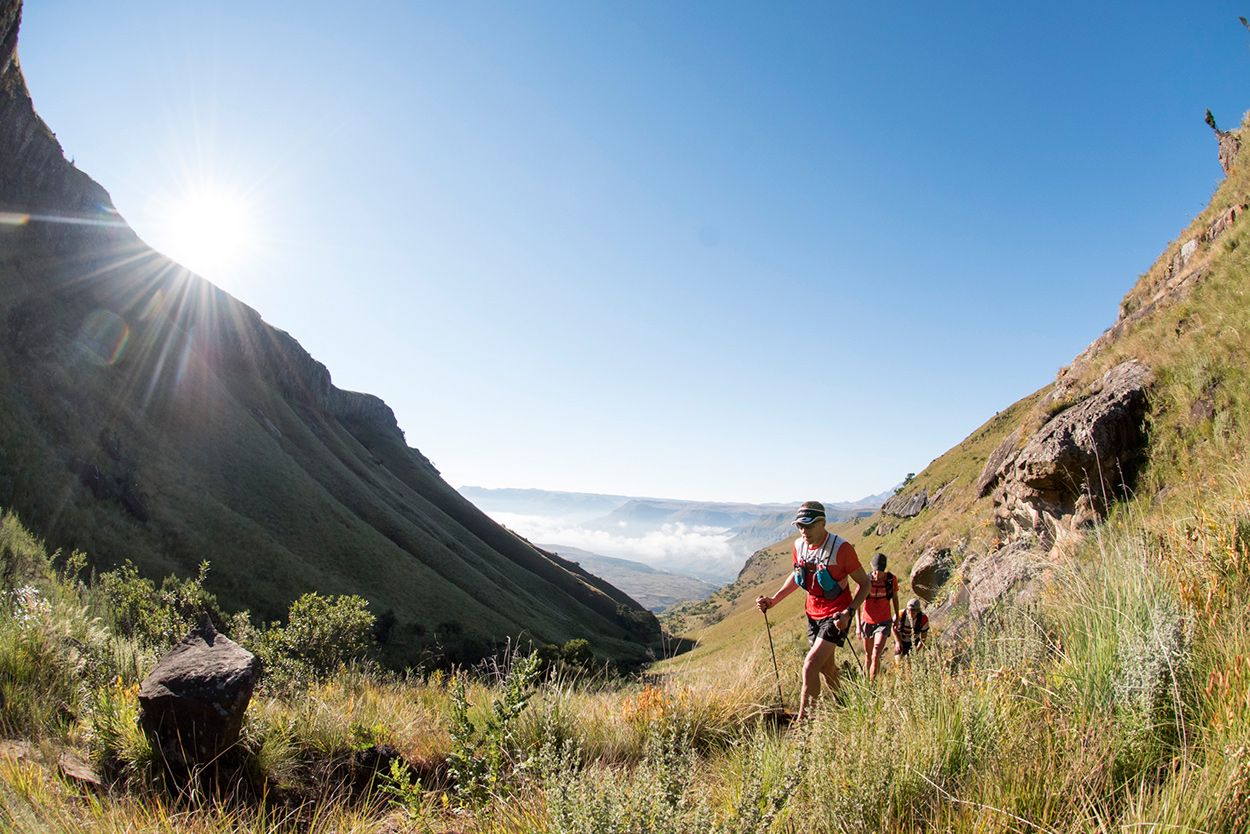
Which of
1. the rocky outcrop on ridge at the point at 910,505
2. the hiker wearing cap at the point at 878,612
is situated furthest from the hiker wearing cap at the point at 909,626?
the rocky outcrop on ridge at the point at 910,505

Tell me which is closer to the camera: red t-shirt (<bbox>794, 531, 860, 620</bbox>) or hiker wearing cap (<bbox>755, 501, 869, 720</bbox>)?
hiker wearing cap (<bbox>755, 501, 869, 720</bbox>)

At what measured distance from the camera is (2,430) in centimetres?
3750

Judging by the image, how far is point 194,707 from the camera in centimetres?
402

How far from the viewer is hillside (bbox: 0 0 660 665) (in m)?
41.4

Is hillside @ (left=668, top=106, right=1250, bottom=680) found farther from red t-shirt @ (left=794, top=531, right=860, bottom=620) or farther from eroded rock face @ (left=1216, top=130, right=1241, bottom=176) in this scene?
eroded rock face @ (left=1216, top=130, right=1241, bottom=176)

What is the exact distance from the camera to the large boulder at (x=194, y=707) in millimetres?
3967

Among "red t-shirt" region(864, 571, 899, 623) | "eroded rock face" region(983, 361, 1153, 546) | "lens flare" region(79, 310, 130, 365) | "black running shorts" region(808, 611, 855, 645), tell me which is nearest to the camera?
"black running shorts" region(808, 611, 855, 645)

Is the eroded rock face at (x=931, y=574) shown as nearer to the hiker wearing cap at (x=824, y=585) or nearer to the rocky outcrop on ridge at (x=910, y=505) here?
the hiker wearing cap at (x=824, y=585)

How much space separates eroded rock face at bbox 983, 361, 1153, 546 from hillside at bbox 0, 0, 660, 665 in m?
35.1

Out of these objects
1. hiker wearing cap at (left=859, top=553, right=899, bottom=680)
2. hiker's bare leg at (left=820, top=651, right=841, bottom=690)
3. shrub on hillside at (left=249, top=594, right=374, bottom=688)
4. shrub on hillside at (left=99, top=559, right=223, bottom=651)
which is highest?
shrub on hillside at (left=99, top=559, right=223, bottom=651)

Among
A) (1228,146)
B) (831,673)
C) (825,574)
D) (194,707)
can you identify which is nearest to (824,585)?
(825,574)

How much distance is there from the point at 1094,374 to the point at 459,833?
16638 mm

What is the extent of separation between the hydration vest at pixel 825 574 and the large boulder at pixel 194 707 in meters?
5.76

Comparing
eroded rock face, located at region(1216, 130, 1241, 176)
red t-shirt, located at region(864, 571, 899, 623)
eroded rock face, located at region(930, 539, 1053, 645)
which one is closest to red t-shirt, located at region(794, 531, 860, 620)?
eroded rock face, located at region(930, 539, 1053, 645)
